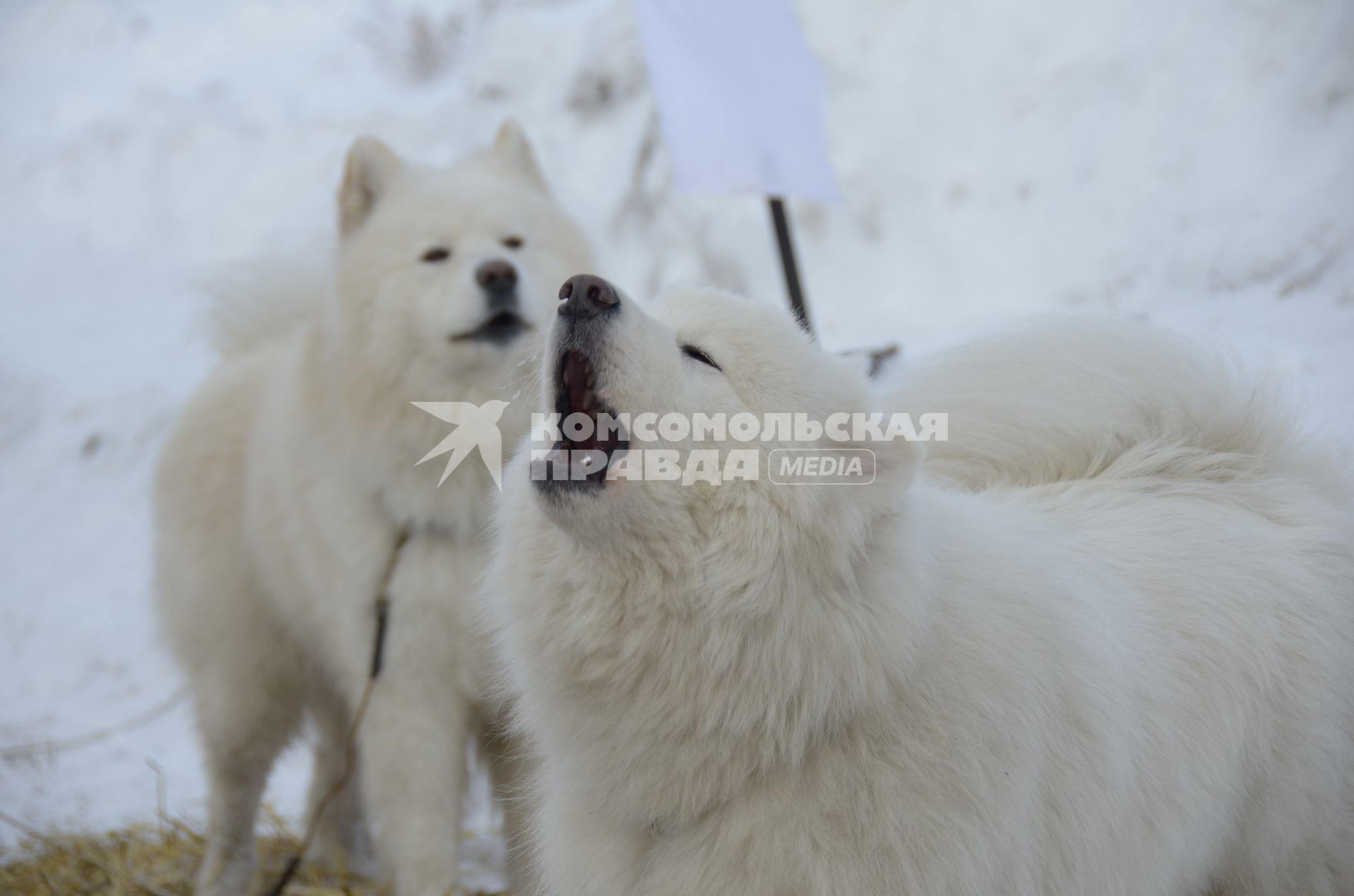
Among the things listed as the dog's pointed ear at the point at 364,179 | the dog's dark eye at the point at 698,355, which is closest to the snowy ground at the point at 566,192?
the dog's dark eye at the point at 698,355

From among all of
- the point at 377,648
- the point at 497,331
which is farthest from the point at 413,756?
the point at 497,331

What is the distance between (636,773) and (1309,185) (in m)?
4.90

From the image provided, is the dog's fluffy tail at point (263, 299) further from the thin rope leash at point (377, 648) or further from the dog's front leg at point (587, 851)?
the dog's front leg at point (587, 851)

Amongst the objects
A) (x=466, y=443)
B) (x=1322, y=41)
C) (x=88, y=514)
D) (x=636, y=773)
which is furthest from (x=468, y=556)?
(x=88, y=514)

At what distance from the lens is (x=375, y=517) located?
3.10m

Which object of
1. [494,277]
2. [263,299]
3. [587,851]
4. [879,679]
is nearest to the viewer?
[879,679]

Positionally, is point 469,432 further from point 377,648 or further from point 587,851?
point 587,851

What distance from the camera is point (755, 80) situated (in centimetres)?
383

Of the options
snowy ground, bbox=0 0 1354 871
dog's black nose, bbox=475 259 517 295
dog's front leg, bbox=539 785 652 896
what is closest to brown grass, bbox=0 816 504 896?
snowy ground, bbox=0 0 1354 871

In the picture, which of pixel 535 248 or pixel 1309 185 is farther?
pixel 1309 185

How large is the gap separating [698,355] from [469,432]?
1.54 metres

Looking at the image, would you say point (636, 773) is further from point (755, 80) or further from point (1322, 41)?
point (1322, 41)

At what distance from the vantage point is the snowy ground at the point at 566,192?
498cm

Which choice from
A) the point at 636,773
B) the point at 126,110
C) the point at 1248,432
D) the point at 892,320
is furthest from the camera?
the point at 126,110
